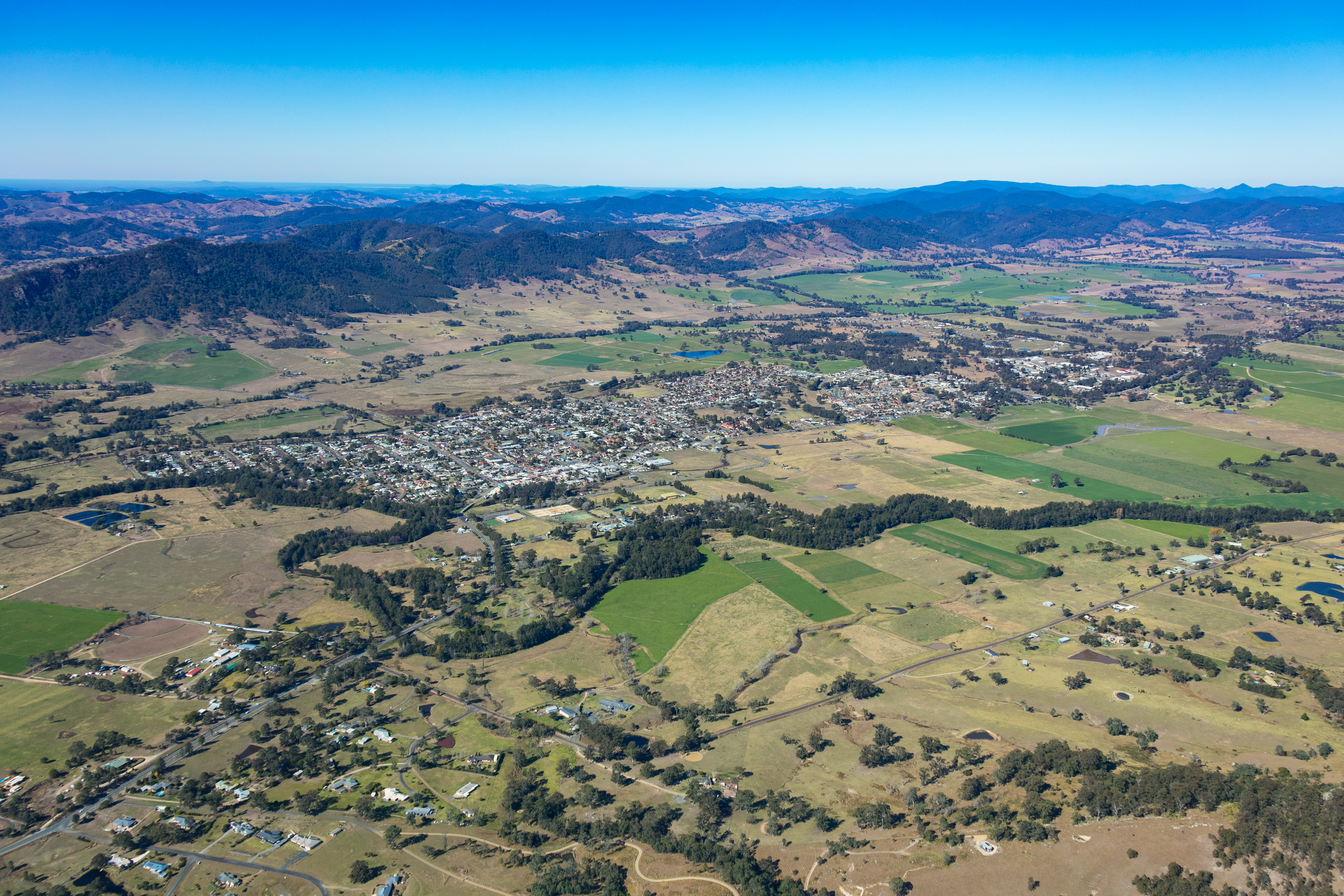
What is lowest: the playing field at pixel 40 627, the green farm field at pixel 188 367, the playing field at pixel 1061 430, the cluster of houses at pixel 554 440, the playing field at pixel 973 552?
the playing field at pixel 40 627

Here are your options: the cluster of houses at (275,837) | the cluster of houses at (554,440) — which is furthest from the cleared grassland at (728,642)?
the cluster of houses at (554,440)

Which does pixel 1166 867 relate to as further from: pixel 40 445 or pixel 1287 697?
pixel 40 445

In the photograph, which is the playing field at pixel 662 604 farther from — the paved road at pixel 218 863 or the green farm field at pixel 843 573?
the paved road at pixel 218 863

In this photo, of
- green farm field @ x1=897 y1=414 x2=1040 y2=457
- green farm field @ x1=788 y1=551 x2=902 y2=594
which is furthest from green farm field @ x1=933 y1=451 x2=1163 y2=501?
green farm field @ x1=788 y1=551 x2=902 y2=594

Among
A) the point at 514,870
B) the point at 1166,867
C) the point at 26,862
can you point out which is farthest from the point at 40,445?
the point at 1166,867

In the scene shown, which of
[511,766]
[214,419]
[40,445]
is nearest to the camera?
[511,766]
